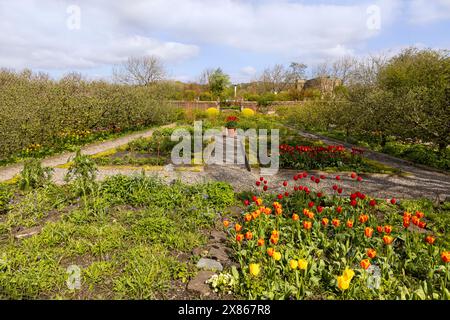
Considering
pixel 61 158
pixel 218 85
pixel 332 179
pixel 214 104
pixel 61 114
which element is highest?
pixel 218 85

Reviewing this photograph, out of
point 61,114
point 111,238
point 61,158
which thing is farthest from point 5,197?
Result: point 61,114

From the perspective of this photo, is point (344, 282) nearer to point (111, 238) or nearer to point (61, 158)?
point (111, 238)

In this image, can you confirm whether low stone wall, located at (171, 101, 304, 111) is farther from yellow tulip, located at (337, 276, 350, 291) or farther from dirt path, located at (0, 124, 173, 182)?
yellow tulip, located at (337, 276, 350, 291)

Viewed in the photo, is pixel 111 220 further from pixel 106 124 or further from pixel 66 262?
pixel 106 124

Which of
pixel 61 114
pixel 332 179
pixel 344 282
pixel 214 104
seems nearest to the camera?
pixel 344 282

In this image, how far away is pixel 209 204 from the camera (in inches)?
172

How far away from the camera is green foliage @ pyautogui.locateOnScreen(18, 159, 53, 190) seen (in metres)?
4.83

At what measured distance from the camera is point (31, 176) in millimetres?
4895

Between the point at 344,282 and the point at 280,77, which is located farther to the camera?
the point at 280,77

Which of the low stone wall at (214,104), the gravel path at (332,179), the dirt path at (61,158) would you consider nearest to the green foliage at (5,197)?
the dirt path at (61,158)

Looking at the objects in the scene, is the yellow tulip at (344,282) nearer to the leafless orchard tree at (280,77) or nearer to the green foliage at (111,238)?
the green foliage at (111,238)

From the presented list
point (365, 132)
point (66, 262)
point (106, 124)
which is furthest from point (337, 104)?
point (66, 262)
